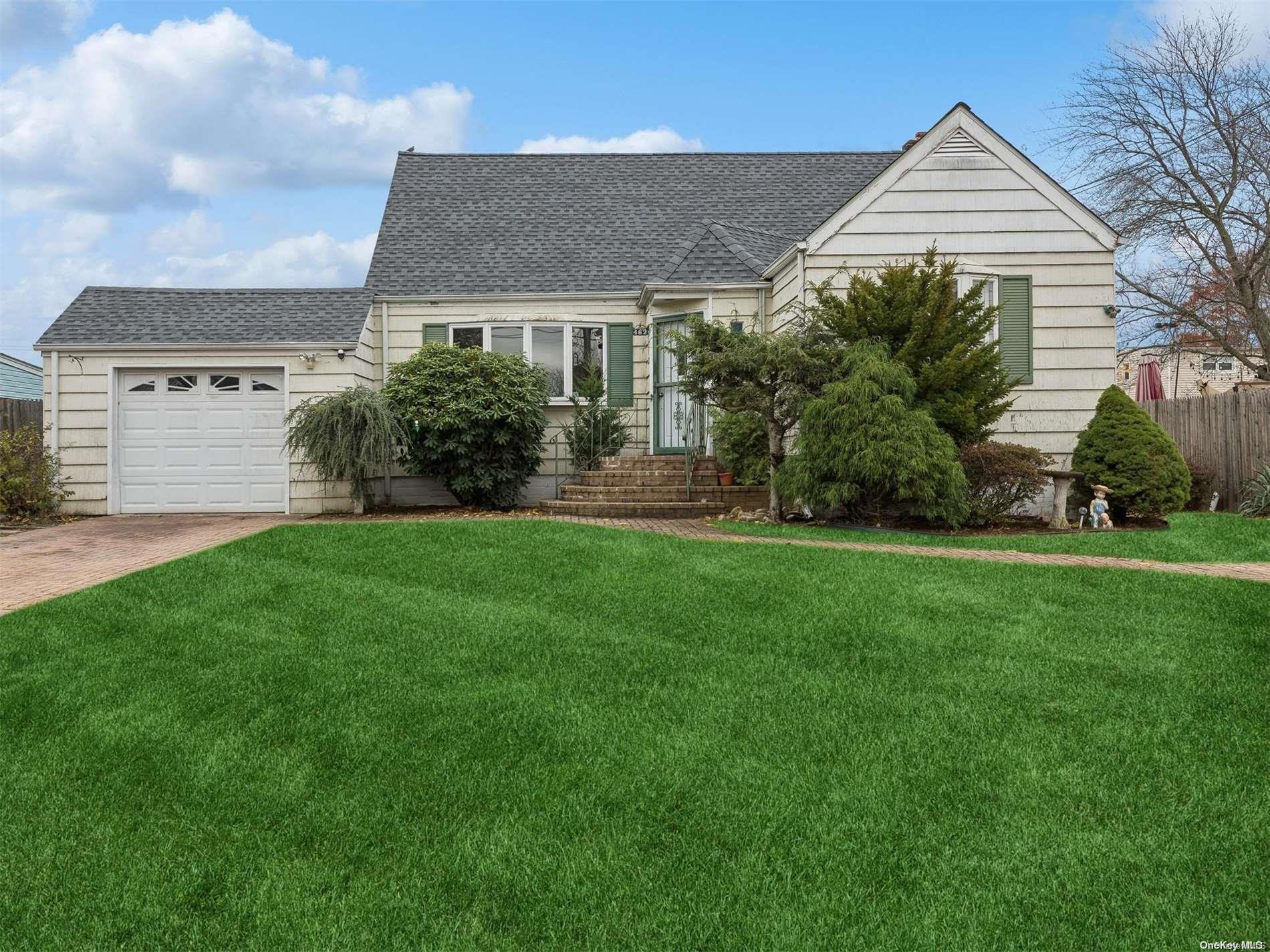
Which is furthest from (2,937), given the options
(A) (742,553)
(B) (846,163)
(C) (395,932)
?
(B) (846,163)

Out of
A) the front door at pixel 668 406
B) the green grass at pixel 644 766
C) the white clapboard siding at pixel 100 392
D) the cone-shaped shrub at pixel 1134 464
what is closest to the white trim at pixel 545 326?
the front door at pixel 668 406

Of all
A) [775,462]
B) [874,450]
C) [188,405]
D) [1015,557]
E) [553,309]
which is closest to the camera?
[1015,557]

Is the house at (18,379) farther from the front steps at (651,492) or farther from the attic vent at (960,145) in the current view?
the attic vent at (960,145)

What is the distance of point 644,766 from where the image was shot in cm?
407

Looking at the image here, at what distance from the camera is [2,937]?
9.80ft

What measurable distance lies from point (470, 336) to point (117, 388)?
5490mm

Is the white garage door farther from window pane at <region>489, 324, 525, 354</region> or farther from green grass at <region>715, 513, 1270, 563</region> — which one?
green grass at <region>715, 513, 1270, 563</region>

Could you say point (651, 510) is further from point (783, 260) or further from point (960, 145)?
point (960, 145)

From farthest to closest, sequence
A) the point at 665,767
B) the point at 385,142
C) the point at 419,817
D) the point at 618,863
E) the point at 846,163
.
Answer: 1. the point at 385,142
2. the point at 846,163
3. the point at 665,767
4. the point at 419,817
5. the point at 618,863

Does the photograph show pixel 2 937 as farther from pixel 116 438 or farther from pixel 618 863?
pixel 116 438

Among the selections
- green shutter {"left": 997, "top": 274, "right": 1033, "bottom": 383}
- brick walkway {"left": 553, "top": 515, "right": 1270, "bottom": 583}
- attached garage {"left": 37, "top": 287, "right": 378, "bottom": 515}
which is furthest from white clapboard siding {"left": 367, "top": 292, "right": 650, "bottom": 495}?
green shutter {"left": 997, "top": 274, "right": 1033, "bottom": 383}

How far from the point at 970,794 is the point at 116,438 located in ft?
45.5

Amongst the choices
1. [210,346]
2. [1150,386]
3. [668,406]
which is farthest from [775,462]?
[1150,386]

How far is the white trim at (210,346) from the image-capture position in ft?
44.3
